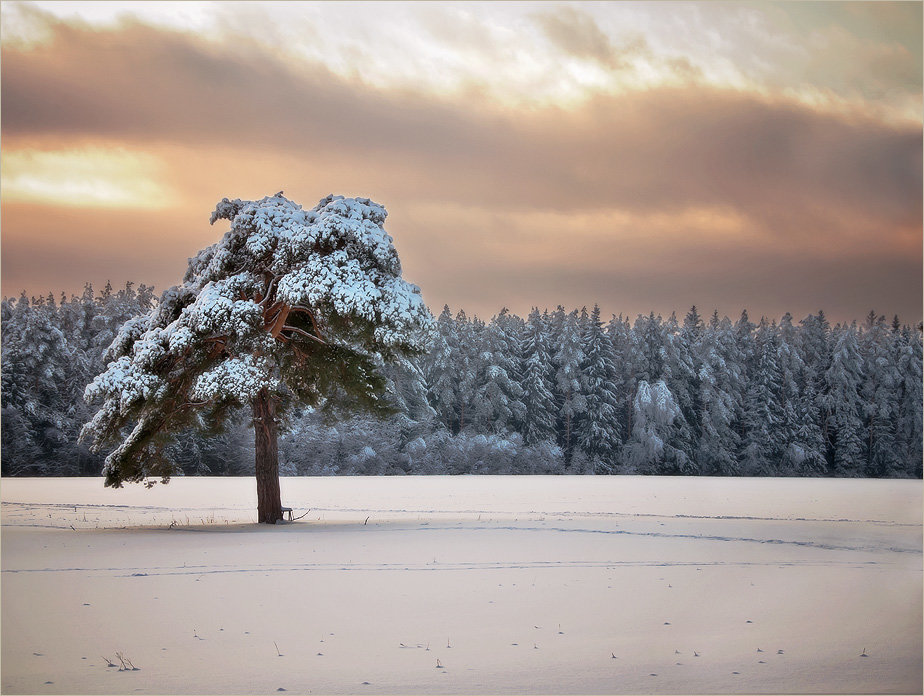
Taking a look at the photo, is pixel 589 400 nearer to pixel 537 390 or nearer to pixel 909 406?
pixel 537 390

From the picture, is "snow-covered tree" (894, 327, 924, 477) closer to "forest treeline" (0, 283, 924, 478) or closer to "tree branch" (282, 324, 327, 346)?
"forest treeline" (0, 283, 924, 478)

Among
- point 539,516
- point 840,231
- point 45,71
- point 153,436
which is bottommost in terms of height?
point 539,516

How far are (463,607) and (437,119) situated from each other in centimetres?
1548

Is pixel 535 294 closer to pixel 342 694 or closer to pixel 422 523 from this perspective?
pixel 422 523

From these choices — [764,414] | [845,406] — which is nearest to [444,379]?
[764,414]

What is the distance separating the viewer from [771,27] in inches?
559

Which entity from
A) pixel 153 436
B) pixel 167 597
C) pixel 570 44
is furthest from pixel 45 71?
pixel 167 597

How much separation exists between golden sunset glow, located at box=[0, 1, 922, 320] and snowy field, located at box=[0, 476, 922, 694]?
7.57 meters

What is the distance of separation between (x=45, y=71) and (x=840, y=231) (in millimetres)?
18885

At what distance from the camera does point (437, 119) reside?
2236 centimetres

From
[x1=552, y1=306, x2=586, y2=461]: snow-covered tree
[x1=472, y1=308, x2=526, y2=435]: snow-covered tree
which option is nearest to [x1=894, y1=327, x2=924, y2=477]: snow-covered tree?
[x1=552, y1=306, x2=586, y2=461]: snow-covered tree

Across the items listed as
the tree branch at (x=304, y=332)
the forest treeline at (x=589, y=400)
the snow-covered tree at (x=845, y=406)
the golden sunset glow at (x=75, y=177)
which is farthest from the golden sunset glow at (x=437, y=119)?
the snow-covered tree at (x=845, y=406)

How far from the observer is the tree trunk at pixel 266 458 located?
2039cm

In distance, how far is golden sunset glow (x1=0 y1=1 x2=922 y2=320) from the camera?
14.9 meters
